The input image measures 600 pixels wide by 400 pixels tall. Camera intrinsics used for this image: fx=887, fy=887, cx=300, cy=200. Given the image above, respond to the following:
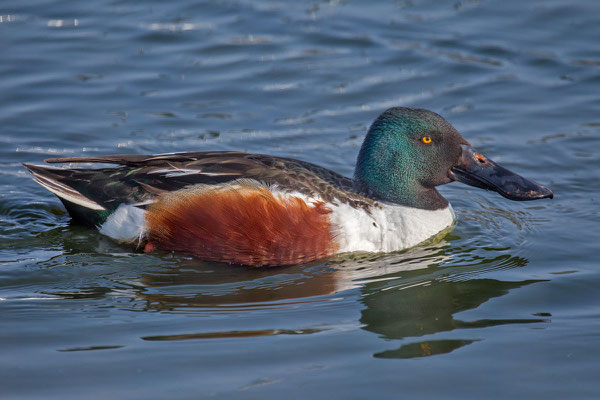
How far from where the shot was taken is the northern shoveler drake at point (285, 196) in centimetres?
668

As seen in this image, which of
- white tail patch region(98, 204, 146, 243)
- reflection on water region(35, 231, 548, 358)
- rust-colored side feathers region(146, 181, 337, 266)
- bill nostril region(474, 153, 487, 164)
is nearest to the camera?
reflection on water region(35, 231, 548, 358)

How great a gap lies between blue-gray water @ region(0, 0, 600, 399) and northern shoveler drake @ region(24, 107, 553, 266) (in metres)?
0.19

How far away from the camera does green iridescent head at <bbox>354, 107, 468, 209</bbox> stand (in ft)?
22.9

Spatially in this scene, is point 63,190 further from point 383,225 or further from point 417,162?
point 417,162

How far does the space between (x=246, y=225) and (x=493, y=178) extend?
2015mm

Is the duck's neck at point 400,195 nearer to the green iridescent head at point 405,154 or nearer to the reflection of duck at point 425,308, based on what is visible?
the green iridescent head at point 405,154

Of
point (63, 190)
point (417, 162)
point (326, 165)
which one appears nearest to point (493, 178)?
point (417, 162)

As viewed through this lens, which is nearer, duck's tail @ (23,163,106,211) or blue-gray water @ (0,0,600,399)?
blue-gray water @ (0,0,600,399)

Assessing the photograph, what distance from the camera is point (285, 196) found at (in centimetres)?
667

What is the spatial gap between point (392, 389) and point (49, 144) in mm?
5492

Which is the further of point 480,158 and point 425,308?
point 480,158

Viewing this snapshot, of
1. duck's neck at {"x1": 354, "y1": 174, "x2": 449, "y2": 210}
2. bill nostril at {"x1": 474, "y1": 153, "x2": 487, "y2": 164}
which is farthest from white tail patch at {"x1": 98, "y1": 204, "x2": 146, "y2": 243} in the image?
bill nostril at {"x1": 474, "y1": 153, "x2": 487, "y2": 164}

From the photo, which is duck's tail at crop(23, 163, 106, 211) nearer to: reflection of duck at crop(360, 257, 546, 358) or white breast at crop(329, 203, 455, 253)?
white breast at crop(329, 203, 455, 253)

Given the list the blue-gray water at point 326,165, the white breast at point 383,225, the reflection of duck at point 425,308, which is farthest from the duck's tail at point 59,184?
the reflection of duck at point 425,308
